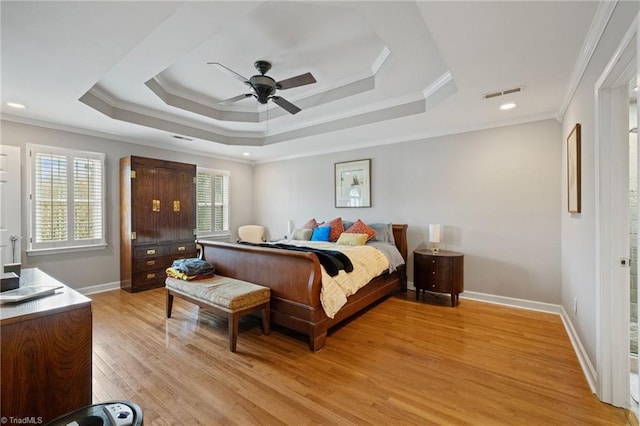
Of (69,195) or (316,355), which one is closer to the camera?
(316,355)

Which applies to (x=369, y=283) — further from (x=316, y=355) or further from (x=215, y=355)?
(x=215, y=355)

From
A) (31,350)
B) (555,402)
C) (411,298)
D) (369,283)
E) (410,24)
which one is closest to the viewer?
(31,350)

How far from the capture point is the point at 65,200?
4137mm

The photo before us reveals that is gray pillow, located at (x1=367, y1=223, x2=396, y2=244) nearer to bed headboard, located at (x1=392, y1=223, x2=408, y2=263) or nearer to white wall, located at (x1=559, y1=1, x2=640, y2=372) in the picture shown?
bed headboard, located at (x1=392, y1=223, x2=408, y2=263)

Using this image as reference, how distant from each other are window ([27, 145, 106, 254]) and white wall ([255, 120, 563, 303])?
4.25 meters

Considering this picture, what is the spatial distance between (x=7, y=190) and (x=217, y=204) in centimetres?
316

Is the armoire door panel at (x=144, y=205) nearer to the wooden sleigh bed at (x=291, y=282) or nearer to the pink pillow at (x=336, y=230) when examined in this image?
the wooden sleigh bed at (x=291, y=282)

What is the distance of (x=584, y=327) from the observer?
234 centimetres

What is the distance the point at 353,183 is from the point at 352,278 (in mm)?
2469

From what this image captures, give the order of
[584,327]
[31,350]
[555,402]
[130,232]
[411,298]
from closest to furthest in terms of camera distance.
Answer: [31,350] < [555,402] < [584,327] < [411,298] < [130,232]

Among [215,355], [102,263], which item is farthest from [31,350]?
[102,263]

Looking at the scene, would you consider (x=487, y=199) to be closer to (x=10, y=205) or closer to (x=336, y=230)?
(x=336, y=230)

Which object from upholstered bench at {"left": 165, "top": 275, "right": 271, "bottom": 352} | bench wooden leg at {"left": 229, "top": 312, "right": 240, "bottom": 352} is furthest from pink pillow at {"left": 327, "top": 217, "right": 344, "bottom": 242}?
bench wooden leg at {"left": 229, "top": 312, "right": 240, "bottom": 352}

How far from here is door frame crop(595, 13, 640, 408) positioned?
180cm
